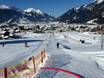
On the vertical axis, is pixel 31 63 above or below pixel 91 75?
above

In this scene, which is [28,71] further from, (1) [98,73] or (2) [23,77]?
(1) [98,73]

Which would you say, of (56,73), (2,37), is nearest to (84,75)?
(56,73)

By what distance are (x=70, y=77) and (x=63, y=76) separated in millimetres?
1014

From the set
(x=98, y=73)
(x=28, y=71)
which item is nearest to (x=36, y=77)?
(x=28, y=71)

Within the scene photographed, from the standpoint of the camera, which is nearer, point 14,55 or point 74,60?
point 74,60

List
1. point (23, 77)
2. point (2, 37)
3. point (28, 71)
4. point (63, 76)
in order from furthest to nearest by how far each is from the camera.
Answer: point (2, 37) < point (63, 76) < point (28, 71) < point (23, 77)

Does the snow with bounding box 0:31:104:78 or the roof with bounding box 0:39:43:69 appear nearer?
the snow with bounding box 0:31:104:78

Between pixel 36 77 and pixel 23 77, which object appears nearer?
pixel 23 77

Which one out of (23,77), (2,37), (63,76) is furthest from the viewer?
(2,37)

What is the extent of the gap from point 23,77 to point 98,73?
984cm

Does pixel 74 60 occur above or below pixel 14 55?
above

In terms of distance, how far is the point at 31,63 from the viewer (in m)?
23.6

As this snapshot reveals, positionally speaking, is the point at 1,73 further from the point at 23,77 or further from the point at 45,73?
the point at 45,73

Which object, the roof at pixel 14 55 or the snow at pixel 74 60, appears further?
the roof at pixel 14 55
